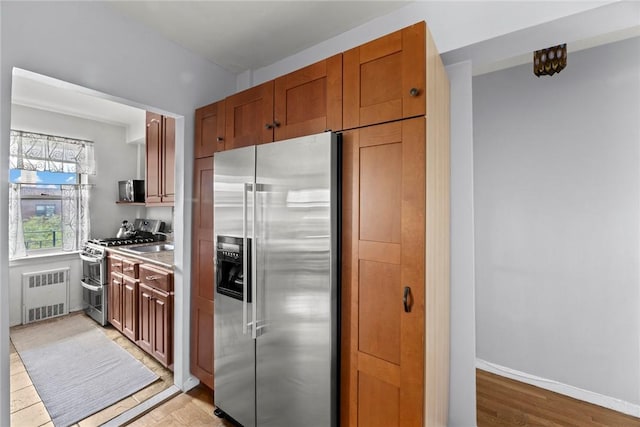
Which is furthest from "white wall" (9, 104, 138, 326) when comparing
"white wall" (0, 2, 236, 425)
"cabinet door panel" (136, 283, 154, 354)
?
"white wall" (0, 2, 236, 425)

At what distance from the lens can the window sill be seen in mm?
3426

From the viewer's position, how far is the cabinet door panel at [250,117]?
1.83 m

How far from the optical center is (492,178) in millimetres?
2652

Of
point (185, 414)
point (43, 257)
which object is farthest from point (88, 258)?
point (185, 414)

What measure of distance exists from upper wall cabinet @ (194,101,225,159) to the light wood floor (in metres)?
2.71

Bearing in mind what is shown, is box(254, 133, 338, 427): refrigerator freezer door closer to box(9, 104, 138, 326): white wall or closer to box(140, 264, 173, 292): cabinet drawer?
box(140, 264, 173, 292): cabinet drawer

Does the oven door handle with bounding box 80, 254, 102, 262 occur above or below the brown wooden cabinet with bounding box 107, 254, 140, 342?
above

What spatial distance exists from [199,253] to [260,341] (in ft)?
3.14

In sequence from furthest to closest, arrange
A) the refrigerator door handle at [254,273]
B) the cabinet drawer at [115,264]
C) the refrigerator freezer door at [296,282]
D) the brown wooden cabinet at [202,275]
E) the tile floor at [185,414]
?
the cabinet drawer at [115,264] < the brown wooden cabinet at [202,275] < the tile floor at [185,414] < the refrigerator door handle at [254,273] < the refrigerator freezer door at [296,282]

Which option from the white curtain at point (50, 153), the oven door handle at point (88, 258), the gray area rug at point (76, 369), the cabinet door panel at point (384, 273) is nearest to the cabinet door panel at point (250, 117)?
the cabinet door panel at point (384, 273)

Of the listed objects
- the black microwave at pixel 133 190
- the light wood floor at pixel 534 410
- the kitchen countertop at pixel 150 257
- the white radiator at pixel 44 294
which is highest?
the black microwave at pixel 133 190

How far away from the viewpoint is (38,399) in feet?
7.15

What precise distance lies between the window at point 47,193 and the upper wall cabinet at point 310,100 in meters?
3.73

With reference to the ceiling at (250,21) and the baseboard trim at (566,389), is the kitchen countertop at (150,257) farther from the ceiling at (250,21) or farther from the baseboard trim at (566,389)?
the baseboard trim at (566,389)
